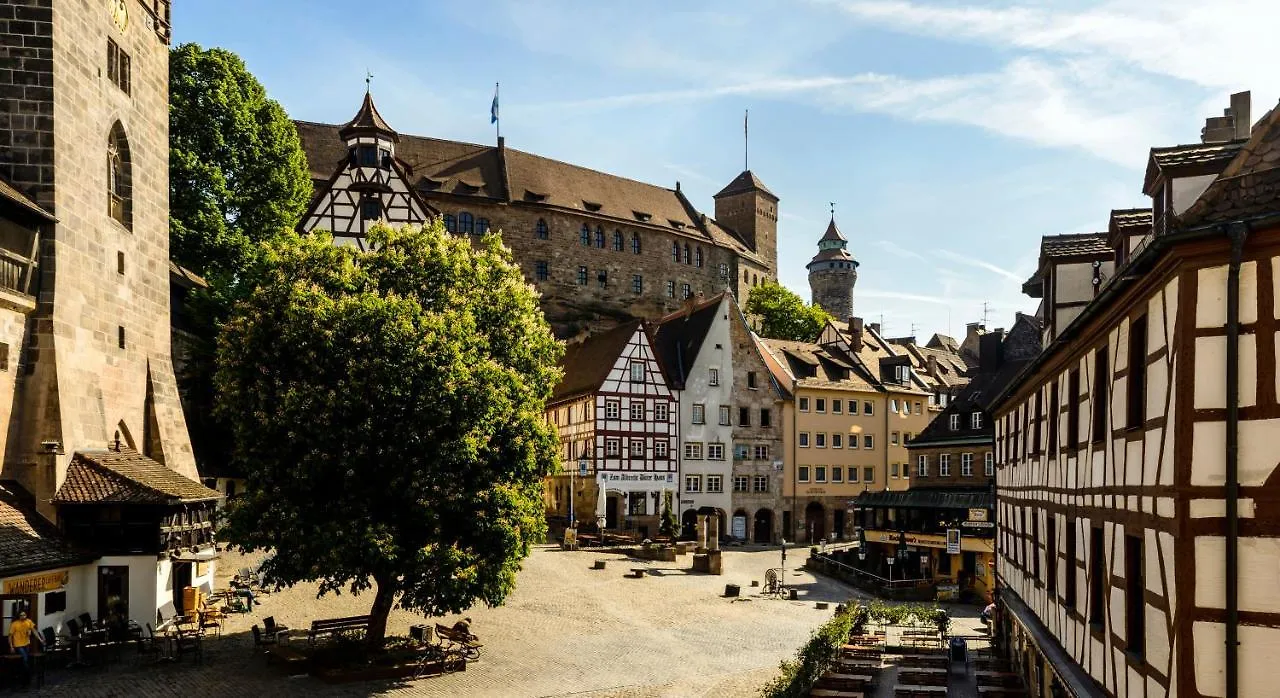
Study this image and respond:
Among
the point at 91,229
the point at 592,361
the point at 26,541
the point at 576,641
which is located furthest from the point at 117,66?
the point at 592,361

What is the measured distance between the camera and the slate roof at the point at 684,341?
195 ft

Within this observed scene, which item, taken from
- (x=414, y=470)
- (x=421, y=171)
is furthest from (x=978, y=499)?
(x=421, y=171)

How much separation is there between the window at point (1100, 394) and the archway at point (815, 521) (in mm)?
50596

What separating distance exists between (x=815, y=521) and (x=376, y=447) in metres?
44.4

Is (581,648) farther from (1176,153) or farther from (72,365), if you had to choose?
(1176,153)

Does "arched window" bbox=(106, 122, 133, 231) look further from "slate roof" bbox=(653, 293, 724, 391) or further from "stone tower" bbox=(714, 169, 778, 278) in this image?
"stone tower" bbox=(714, 169, 778, 278)

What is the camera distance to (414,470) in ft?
73.5

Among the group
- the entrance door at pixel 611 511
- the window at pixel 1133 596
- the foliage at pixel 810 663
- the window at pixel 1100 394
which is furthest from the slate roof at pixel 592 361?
the window at pixel 1133 596

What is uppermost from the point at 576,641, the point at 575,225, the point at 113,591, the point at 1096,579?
the point at 575,225

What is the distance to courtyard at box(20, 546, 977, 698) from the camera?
73.0 ft

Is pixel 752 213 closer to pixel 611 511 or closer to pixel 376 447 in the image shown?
pixel 611 511

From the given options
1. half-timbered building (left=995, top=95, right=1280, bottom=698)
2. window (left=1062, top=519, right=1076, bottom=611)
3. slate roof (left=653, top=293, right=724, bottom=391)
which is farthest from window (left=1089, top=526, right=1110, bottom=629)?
slate roof (left=653, top=293, right=724, bottom=391)

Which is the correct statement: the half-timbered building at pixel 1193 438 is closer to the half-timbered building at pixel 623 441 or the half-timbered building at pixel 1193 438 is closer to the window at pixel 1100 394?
the window at pixel 1100 394

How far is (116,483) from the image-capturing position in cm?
2622
